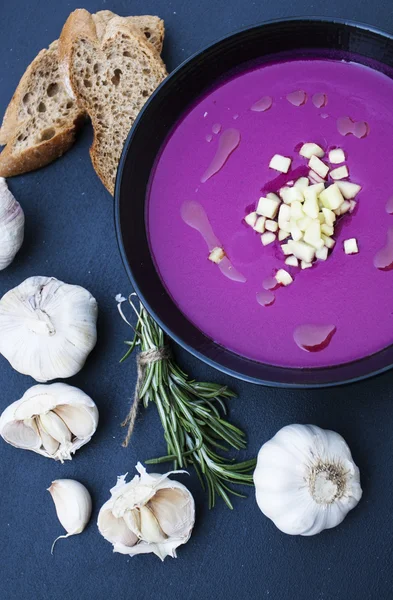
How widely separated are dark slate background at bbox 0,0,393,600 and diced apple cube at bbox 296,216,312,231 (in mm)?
499

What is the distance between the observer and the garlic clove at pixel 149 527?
2.14m

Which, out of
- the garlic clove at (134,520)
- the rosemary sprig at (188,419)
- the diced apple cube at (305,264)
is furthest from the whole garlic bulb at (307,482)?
the diced apple cube at (305,264)

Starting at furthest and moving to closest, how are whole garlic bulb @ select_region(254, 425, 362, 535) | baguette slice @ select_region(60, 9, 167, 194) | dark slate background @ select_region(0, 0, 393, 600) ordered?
baguette slice @ select_region(60, 9, 167, 194)
dark slate background @ select_region(0, 0, 393, 600)
whole garlic bulb @ select_region(254, 425, 362, 535)

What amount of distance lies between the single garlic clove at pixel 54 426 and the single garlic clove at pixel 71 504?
0.43ft

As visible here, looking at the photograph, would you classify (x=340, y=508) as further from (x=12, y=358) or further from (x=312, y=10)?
(x=312, y=10)

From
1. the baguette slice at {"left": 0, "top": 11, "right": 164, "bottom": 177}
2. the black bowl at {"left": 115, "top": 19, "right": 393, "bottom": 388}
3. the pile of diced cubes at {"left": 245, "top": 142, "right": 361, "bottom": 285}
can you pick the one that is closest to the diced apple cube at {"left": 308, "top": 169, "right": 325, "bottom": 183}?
the pile of diced cubes at {"left": 245, "top": 142, "right": 361, "bottom": 285}

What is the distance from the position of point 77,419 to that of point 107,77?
39.9 inches

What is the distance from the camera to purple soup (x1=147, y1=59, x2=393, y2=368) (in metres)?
1.98

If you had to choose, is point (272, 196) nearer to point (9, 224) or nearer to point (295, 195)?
point (295, 195)

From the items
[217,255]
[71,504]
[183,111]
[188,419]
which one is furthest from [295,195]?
[71,504]

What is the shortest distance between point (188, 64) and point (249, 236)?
48 cm

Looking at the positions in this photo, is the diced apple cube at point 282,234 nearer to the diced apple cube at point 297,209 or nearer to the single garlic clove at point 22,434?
Result: the diced apple cube at point 297,209

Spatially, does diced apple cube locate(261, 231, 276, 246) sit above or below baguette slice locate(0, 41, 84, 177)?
below

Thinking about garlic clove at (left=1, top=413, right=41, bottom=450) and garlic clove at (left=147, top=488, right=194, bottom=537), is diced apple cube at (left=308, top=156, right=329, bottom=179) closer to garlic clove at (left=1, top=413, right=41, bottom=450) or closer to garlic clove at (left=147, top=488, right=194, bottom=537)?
garlic clove at (left=147, top=488, right=194, bottom=537)
